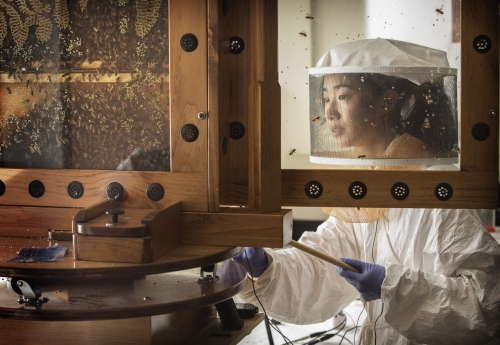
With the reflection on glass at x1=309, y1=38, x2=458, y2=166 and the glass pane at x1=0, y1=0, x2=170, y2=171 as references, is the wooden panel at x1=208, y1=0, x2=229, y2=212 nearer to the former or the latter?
the glass pane at x1=0, y1=0, x2=170, y2=171

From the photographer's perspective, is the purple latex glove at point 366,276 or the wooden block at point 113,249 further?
the purple latex glove at point 366,276

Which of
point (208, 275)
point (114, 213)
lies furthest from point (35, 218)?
point (208, 275)

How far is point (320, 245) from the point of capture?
1.96m

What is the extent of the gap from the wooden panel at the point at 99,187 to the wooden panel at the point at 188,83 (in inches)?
1.4

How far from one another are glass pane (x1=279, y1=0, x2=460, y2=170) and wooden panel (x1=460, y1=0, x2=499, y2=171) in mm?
29

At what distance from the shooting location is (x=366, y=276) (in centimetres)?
161

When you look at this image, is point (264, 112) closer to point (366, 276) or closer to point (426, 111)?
point (426, 111)

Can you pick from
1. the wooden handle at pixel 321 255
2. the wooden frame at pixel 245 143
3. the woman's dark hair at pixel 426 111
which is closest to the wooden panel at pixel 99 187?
the wooden frame at pixel 245 143

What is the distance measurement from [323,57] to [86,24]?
1.76 ft

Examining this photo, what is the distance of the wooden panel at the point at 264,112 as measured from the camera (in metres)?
1.24

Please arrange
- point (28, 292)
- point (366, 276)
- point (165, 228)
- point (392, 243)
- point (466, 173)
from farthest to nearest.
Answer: point (392, 243) → point (366, 276) → point (466, 173) → point (165, 228) → point (28, 292)

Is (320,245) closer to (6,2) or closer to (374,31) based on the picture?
(374,31)

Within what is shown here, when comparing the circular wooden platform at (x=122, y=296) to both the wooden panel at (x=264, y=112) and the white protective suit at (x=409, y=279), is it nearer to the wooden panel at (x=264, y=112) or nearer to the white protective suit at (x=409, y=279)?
the wooden panel at (x=264, y=112)

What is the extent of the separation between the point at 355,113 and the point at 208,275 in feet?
1.61
